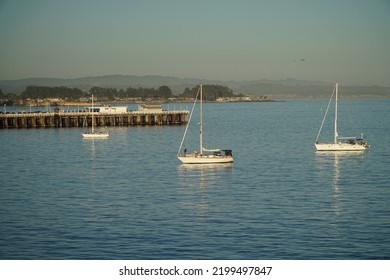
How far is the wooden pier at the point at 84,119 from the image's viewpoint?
3669 inches

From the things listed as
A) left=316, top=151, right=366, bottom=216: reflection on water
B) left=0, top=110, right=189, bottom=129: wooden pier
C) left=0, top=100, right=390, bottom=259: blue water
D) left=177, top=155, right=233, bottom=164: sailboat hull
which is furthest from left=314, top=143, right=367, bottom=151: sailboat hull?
left=0, top=110, right=189, bottom=129: wooden pier

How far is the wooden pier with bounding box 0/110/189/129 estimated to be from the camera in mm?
93188

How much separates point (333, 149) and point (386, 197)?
23.6 metres

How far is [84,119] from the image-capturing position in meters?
95.9

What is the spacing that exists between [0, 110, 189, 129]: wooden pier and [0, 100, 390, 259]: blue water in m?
38.2

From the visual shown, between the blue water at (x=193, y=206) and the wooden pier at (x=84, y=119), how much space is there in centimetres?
3816

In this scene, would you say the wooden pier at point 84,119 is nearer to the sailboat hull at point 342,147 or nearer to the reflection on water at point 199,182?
the sailboat hull at point 342,147

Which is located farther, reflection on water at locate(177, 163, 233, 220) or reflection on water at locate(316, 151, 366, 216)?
reflection on water at locate(316, 151, 366, 216)

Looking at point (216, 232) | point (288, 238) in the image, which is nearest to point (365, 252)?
point (288, 238)

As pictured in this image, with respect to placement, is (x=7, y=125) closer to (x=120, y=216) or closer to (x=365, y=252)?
(x=120, y=216)

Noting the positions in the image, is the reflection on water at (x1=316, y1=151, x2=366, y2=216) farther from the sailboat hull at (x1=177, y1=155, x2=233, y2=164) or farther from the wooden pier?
the wooden pier

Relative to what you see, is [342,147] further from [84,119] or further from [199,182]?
[84,119]

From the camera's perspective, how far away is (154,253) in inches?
871
